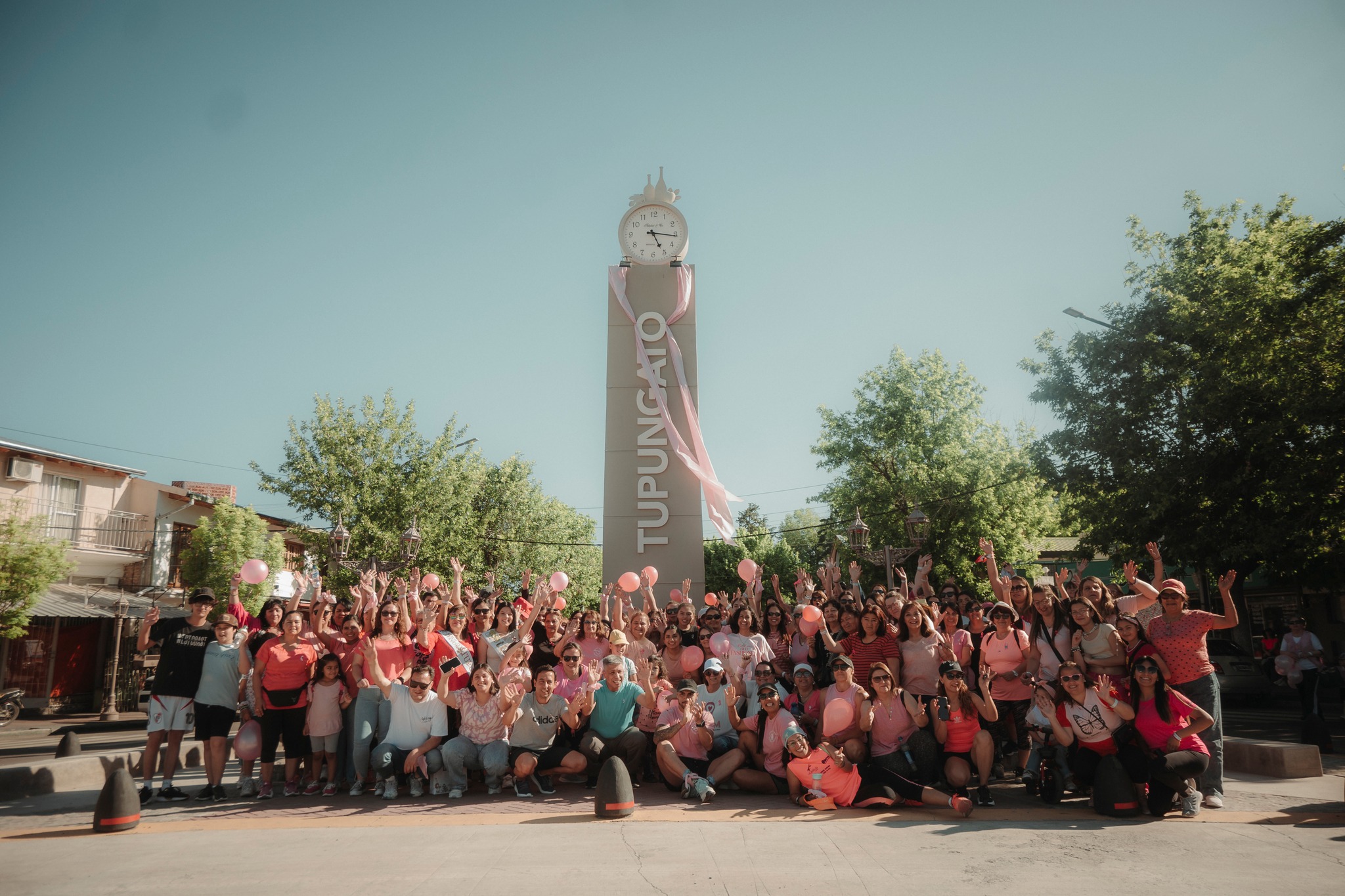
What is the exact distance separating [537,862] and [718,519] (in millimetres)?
11203

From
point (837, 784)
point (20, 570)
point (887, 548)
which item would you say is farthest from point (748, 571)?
point (20, 570)

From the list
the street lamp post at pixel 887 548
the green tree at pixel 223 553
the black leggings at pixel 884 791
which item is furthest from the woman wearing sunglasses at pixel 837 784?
the green tree at pixel 223 553

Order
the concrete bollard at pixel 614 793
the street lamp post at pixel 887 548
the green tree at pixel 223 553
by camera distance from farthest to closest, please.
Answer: the green tree at pixel 223 553, the street lamp post at pixel 887 548, the concrete bollard at pixel 614 793

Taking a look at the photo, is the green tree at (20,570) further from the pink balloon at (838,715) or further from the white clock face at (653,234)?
the pink balloon at (838,715)

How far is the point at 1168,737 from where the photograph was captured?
6.66m

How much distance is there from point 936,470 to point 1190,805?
2384 centimetres

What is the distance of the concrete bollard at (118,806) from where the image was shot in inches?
248

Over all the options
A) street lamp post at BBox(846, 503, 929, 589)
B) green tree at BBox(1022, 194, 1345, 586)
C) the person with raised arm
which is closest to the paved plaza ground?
the person with raised arm

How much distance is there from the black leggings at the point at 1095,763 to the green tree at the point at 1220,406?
11798 mm

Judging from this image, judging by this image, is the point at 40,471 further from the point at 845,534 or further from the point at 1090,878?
the point at 1090,878

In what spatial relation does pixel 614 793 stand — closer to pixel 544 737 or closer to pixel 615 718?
pixel 615 718

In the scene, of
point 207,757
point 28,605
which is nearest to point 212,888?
point 207,757

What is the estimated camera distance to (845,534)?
3141 centimetres

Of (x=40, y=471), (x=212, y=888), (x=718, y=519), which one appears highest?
(x=40, y=471)
